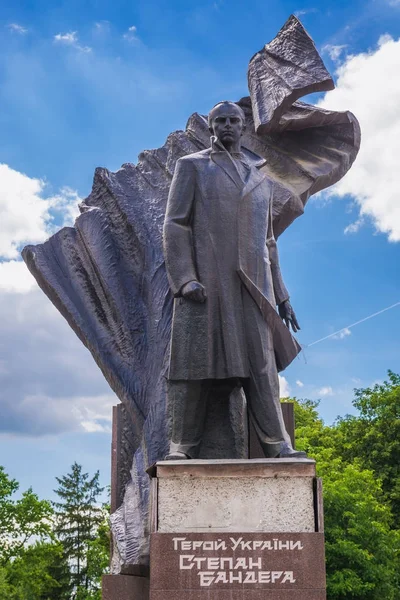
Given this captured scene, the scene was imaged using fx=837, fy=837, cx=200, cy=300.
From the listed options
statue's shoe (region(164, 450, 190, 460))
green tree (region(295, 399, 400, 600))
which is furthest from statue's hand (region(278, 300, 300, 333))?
green tree (region(295, 399, 400, 600))

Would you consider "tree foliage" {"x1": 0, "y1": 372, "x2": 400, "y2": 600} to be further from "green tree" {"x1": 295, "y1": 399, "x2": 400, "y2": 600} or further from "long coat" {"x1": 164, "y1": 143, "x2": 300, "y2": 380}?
"long coat" {"x1": 164, "y1": 143, "x2": 300, "y2": 380}

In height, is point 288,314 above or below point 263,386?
above

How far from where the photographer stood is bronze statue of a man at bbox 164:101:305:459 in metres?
6.44

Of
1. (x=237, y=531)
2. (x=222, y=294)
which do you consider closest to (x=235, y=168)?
(x=222, y=294)

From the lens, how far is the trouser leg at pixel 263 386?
6.33 meters

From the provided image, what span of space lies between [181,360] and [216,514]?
1.27 metres

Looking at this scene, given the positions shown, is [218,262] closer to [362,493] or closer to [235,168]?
[235,168]

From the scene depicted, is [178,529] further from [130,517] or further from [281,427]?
[130,517]

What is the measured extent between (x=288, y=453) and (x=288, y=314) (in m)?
1.70

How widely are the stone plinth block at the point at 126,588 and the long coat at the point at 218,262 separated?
170 centimetres

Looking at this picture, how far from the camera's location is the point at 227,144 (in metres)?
7.12

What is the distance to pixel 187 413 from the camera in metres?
6.49

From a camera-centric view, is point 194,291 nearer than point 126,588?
Yes

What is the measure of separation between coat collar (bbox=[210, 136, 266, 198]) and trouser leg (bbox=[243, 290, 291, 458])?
918 millimetres
